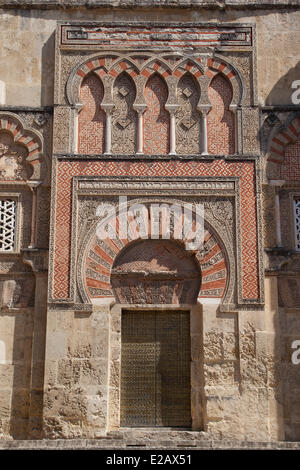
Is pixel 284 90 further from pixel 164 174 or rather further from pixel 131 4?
pixel 131 4

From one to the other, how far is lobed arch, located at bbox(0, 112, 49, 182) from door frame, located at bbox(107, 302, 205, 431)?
73.5 inches

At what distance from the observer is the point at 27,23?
898 cm

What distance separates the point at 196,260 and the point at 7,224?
2.29 metres

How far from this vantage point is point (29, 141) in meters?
8.64

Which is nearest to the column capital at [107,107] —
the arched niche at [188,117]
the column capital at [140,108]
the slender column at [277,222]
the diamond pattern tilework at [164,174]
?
the column capital at [140,108]

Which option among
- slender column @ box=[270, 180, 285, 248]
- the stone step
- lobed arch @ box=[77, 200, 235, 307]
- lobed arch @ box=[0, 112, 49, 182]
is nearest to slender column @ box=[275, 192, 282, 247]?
slender column @ box=[270, 180, 285, 248]

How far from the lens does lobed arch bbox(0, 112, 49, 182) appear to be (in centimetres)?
855

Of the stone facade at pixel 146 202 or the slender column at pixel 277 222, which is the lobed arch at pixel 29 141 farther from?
the slender column at pixel 277 222

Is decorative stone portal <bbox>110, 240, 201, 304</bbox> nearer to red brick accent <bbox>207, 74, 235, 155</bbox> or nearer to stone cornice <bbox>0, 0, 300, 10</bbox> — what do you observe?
red brick accent <bbox>207, 74, 235, 155</bbox>

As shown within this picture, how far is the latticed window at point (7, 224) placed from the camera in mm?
8406

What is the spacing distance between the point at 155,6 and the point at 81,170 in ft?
7.81

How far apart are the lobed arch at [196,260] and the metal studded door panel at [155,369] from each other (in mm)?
442

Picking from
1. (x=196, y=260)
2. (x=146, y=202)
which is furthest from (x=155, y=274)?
(x=146, y=202)
